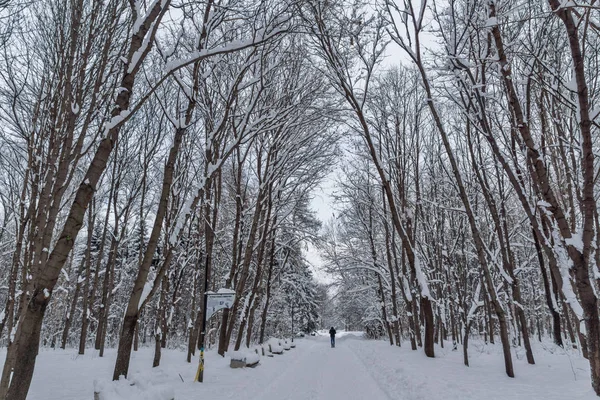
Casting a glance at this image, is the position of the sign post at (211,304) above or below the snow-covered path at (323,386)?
above

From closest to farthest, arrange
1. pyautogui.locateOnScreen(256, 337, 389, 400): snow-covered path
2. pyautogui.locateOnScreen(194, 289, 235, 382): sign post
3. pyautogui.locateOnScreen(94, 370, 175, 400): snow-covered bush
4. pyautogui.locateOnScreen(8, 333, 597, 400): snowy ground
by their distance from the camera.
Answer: pyautogui.locateOnScreen(94, 370, 175, 400): snow-covered bush < pyautogui.locateOnScreen(8, 333, 597, 400): snowy ground < pyautogui.locateOnScreen(256, 337, 389, 400): snow-covered path < pyautogui.locateOnScreen(194, 289, 235, 382): sign post

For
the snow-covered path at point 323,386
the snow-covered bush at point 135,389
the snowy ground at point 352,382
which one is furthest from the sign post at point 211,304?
the snow-covered bush at point 135,389

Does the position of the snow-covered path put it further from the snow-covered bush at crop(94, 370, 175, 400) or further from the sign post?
the snow-covered bush at crop(94, 370, 175, 400)

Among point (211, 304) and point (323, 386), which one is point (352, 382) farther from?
point (211, 304)

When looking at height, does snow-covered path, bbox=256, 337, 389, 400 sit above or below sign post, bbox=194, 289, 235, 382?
below

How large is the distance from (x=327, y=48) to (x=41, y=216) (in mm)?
8317

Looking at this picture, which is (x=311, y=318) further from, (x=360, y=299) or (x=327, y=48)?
(x=327, y=48)

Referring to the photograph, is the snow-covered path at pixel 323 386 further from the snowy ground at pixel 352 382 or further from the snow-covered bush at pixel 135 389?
the snow-covered bush at pixel 135 389

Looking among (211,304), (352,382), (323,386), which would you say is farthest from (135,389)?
(352,382)

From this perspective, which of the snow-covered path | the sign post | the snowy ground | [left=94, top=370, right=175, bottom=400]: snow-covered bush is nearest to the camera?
[left=94, top=370, right=175, bottom=400]: snow-covered bush

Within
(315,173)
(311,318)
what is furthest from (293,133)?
(311,318)

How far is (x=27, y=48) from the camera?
7.09 meters

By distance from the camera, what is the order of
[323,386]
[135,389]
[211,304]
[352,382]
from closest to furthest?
1. [135,389]
2. [211,304]
3. [323,386]
4. [352,382]

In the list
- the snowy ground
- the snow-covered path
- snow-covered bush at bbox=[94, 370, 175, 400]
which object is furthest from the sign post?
snow-covered bush at bbox=[94, 370, 175, 400]
